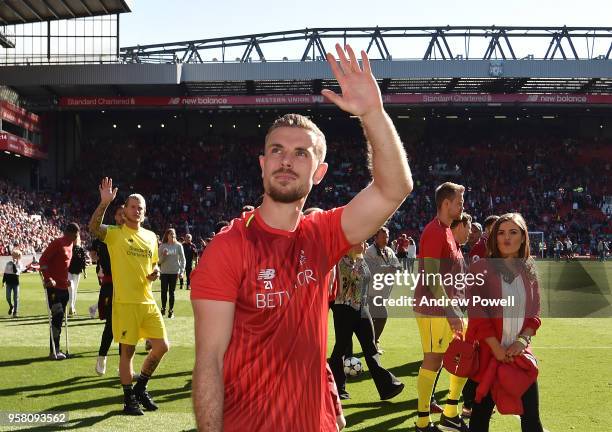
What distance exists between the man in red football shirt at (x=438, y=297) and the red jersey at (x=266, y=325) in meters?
4.22

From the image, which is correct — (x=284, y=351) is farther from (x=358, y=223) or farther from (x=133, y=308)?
(x=133, y=308)

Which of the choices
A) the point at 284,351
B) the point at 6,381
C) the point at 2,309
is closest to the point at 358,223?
the point at 284,351

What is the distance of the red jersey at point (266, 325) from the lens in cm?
316

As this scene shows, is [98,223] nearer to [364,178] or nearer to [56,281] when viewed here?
[56,281]

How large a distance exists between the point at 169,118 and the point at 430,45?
2199 cm

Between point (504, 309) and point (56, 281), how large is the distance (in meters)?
8.20

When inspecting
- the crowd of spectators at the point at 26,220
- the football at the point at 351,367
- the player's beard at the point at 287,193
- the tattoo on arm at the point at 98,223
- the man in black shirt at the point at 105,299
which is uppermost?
the crowd of spectators at the point at 26,220

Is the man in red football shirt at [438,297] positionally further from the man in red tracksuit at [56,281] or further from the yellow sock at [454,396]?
the man in red tracksuit at [56,281]

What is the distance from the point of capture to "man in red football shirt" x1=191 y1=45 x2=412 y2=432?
3.08 metres

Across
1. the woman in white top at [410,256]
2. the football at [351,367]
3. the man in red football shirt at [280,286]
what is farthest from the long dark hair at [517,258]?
the woman in white top at [410,256]

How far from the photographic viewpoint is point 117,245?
879 cm

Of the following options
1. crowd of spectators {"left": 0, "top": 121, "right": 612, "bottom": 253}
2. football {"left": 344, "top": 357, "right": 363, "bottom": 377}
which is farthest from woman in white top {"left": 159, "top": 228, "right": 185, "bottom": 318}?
crowd of spectators {"left": 0, "top": 121, "right": 612, "bottom": 253}

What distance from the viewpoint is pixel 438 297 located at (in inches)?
300

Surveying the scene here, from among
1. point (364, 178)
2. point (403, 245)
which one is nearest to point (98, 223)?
point (403, 245)
